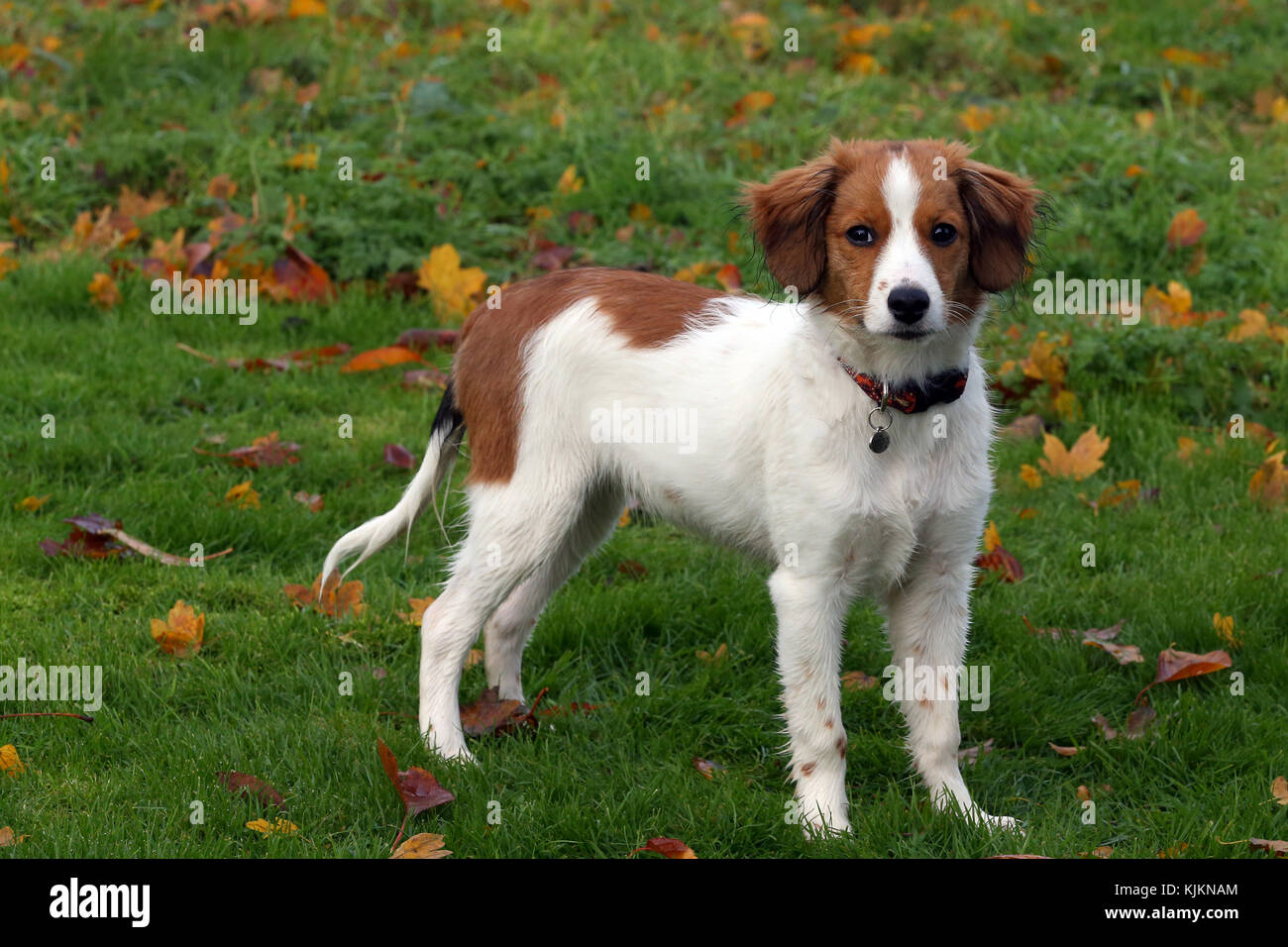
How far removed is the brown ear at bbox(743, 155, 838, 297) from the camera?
358cm

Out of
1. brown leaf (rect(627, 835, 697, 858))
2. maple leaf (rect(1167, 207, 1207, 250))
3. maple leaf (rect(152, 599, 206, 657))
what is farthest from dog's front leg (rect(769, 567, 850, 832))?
maple leaf (rect(1167, 207, 1207, 250))

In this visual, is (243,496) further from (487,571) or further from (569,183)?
(569,183)

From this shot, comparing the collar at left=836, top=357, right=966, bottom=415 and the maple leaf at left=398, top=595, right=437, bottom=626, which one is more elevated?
the collar at left=836, top=357, right=966, bottom=415

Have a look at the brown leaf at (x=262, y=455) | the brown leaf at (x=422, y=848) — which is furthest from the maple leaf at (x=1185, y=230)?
the brown leaf at (x=422, y=848)

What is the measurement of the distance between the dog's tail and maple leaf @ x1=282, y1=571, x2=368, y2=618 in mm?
167

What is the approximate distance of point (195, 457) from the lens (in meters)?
5.43

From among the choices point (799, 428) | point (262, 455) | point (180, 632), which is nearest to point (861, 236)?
point (799, 428)

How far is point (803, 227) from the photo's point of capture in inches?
141

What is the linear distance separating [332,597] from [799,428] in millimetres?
1693

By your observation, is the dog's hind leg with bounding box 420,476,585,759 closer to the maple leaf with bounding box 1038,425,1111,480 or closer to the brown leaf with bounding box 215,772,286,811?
the brown leaf with bounding box 215,772,286,811

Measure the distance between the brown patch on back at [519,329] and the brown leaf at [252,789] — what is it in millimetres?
1057

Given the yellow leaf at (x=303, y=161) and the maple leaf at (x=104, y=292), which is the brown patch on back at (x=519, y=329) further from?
the yellow leaf at (x=303, y=161)

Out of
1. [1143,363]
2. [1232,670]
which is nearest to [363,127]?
[1143,363]

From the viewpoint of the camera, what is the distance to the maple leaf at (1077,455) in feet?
18.1
